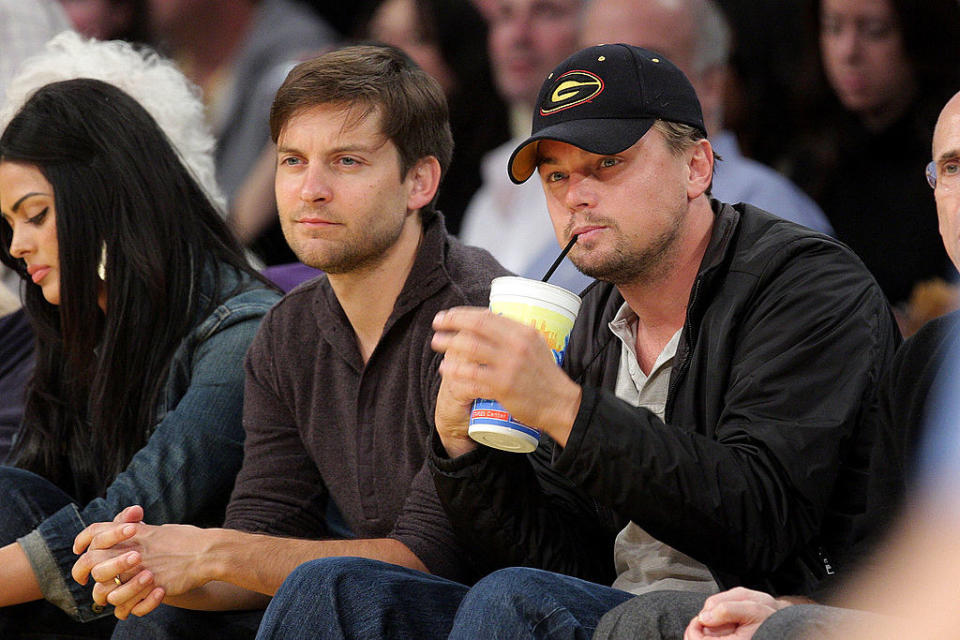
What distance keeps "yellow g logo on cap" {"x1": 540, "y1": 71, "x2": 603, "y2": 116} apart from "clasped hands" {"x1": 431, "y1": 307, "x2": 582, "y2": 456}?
1.80 feet

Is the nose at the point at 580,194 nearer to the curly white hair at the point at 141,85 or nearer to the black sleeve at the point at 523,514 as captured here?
the black sleeve at the point at 523,514

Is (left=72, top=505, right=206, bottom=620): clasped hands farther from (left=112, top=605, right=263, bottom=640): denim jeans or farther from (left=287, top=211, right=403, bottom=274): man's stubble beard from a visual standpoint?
(left=287, top=211, right=403, bottom=274): man's stubble beard

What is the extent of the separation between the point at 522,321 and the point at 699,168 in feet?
1.91

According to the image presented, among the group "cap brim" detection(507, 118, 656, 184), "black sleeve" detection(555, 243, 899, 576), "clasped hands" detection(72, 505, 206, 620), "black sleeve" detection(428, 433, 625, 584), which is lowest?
"clasped hands" detection(72, 505, 206, 620)

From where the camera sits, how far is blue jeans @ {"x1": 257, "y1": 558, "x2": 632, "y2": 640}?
6.36 ft

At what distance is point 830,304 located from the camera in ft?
7.01

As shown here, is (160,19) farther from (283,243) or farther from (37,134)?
(37,134)

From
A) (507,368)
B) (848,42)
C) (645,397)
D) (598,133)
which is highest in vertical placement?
(848,42)

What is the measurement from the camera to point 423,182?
280 cm

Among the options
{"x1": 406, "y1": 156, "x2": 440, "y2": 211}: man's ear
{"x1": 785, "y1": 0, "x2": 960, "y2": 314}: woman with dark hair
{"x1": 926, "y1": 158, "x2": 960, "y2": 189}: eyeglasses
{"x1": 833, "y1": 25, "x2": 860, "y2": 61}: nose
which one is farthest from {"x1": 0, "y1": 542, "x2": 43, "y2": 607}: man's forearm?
{"x1": 833, "y1": 25, "x2": 860, "y2": 61}: nose

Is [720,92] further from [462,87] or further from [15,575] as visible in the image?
[15,575]

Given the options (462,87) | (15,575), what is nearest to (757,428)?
(15,575)

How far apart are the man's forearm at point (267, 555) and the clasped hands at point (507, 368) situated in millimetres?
606

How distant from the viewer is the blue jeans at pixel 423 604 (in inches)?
76.3
